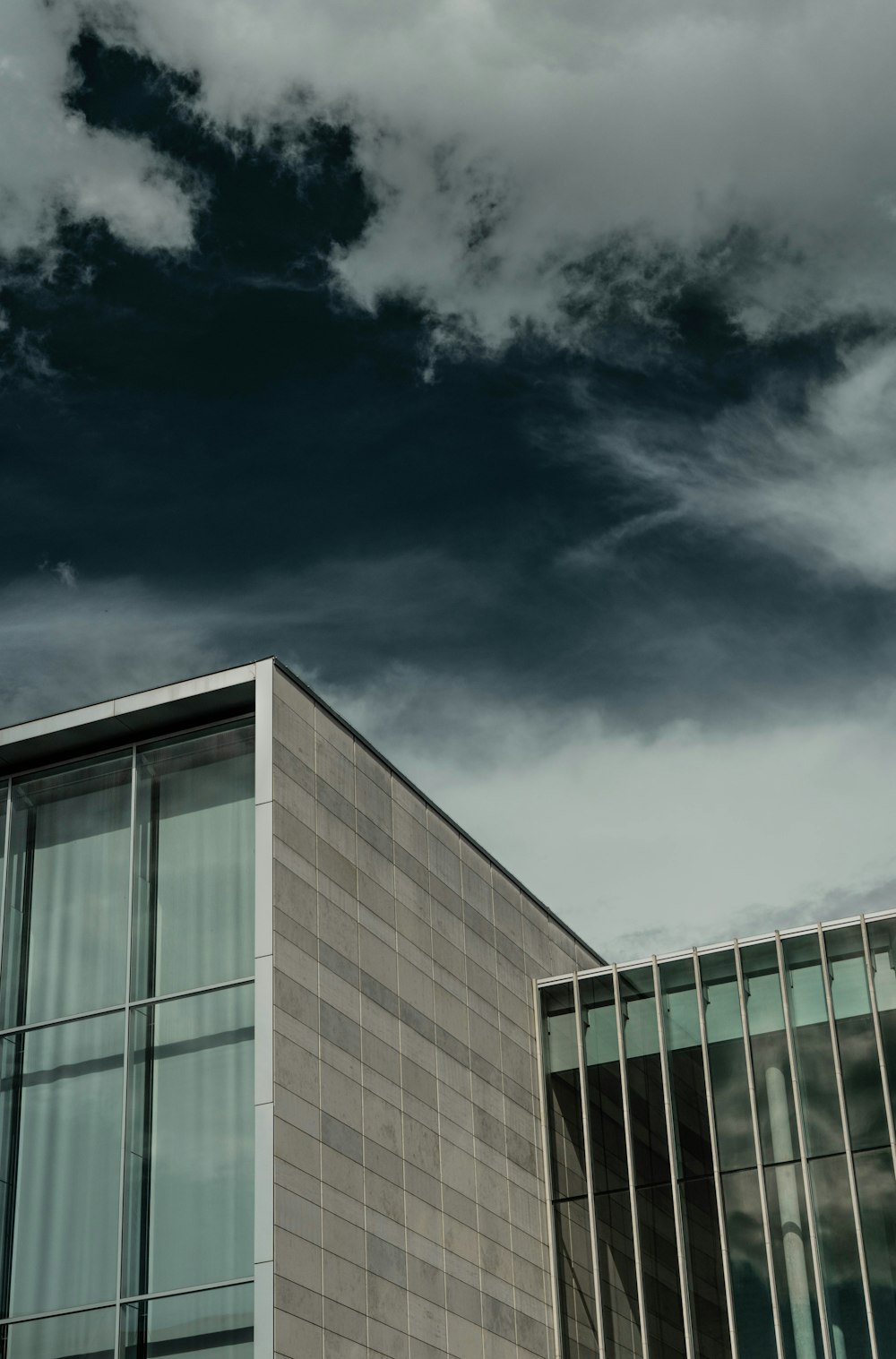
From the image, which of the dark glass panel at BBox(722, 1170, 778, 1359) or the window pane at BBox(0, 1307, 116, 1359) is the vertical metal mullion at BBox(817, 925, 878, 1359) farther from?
the window pane at BBox(0, 1307, 116, 1359)

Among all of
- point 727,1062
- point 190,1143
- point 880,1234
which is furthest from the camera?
point 727,1062

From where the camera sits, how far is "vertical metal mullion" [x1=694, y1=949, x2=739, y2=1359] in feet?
80.6

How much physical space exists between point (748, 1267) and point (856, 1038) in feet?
12.6

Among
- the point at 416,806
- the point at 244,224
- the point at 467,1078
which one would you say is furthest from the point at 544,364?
the point at 467,1078

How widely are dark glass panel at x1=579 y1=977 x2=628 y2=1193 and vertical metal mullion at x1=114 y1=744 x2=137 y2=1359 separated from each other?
356 inches

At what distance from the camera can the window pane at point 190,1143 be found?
19.7m

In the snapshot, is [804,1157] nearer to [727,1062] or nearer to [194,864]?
Answer: [727,1062]

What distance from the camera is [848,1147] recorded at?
24.9 m

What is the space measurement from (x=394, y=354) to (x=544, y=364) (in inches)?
156

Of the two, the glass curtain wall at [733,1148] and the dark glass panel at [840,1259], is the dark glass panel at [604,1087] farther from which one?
the dark glass panel at [840,1259]

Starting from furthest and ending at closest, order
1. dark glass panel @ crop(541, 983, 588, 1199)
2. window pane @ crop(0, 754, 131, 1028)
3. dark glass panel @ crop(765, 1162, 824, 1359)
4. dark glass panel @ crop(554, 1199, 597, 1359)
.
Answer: dark glass panel @ crop(541, 983, 588, 1199)
dark glass panel @ crop(554, 1199, 597, 1359)
dark glass panel @ crop(765, 1162, 824, 1359)
window pane @ crop(0, 754, 131, 1028)

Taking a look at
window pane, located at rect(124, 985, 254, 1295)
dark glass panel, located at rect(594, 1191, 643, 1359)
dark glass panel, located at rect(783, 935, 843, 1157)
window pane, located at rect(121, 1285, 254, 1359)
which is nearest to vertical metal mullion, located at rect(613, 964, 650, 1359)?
dark glass panel, located at rect(594, 1191, 643, 1359)

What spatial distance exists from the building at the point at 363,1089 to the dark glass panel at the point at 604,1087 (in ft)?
0.15

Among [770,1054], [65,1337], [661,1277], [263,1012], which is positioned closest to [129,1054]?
[263,1012]
